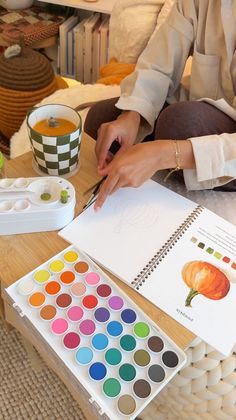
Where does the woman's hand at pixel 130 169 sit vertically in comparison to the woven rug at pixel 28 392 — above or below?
above

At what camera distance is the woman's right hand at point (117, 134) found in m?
0.86

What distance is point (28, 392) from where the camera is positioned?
102 centimetres

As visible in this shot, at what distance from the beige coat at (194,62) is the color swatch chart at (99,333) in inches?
12.6

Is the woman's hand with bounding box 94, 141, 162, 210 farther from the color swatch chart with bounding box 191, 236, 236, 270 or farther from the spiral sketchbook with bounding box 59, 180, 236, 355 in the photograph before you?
the color swatch chart with bounding box 191, 236, 236, 270

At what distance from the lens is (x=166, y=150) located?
2.73 feet

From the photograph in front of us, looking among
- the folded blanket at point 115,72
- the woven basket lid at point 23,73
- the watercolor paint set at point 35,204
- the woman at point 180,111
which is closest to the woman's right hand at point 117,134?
the woman at point 180,111

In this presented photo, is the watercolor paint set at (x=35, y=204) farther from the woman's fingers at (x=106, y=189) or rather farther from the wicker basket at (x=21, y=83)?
the wicker basket at (x=21, y=83)

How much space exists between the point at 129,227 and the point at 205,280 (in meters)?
0.16

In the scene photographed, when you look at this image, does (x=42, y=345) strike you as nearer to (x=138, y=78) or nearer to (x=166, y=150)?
(x=166, y=150)

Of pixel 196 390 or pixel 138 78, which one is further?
pixel 138 78

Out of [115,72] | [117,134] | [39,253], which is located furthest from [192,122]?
[115,72]

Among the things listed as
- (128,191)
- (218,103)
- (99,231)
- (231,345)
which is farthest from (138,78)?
(231,345)

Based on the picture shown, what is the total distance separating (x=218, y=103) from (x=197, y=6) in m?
0.23

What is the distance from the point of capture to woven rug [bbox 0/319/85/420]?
39.1 inches
